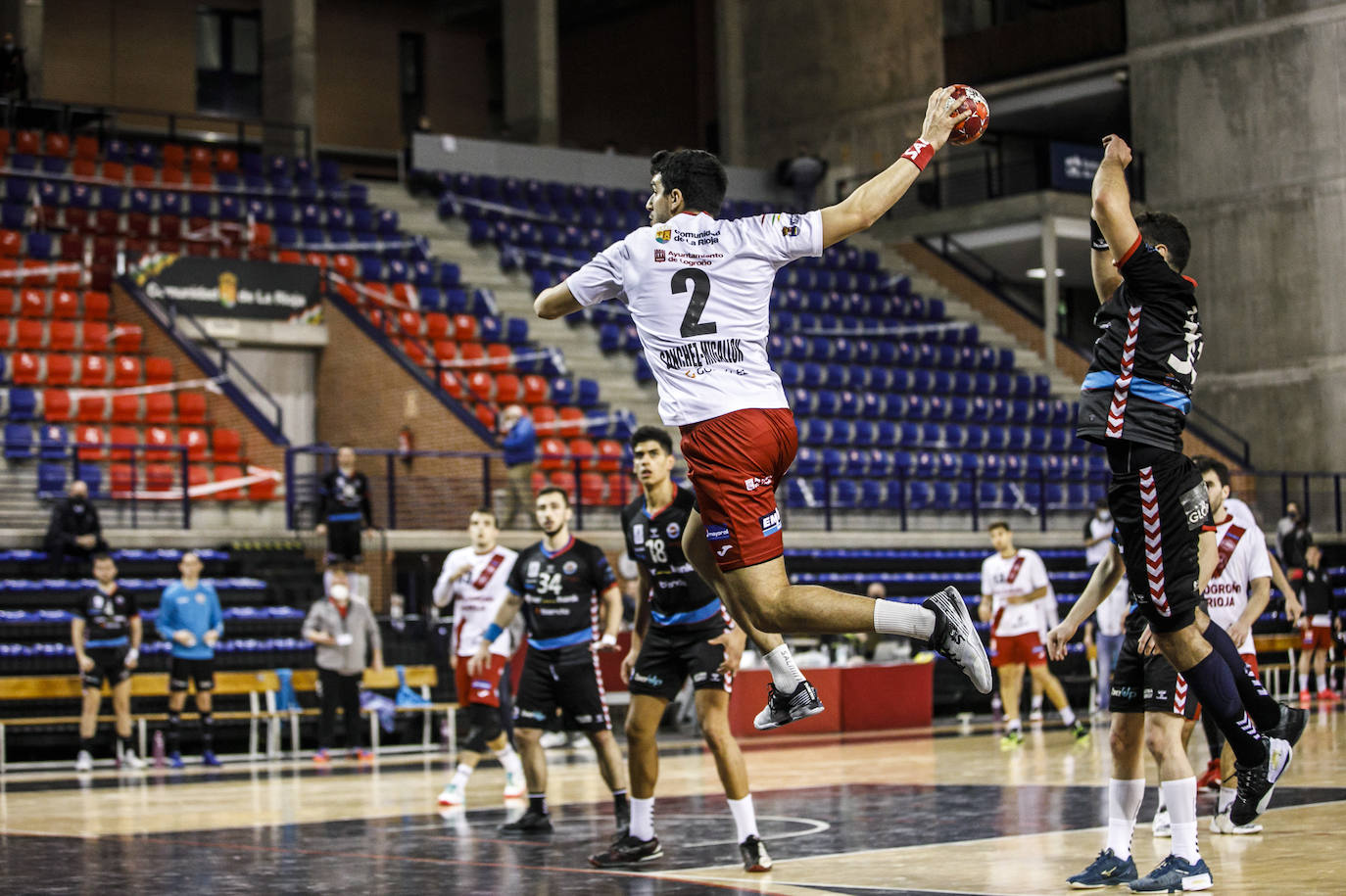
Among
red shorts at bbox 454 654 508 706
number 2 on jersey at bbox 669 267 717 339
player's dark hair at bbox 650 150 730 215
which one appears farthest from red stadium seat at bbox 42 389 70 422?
number 2 on jersey at bbox 669 267 717 339

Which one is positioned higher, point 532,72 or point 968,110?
point 532,72

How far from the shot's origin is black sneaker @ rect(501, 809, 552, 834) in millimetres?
10086

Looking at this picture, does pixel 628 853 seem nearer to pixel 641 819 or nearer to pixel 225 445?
pixel 641 819

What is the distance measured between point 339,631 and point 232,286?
9.03 m

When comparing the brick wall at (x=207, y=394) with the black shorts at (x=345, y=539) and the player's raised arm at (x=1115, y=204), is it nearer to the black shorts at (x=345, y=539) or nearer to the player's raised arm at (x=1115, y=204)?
the black shorts at (x=345, y=539)

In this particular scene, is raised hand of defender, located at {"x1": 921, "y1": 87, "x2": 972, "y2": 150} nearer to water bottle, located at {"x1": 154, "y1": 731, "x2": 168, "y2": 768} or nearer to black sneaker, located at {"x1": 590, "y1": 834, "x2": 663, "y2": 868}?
black sneaker, located at {"x1": 590, "y1": 834, "x2": 663, "y2": 868}

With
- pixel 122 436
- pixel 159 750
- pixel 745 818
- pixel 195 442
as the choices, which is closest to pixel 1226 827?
pixel 745 818

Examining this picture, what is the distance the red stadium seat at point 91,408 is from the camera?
21.3 m

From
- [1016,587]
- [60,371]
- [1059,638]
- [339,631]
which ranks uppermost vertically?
[60,371]

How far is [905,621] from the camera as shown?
20.9 ft

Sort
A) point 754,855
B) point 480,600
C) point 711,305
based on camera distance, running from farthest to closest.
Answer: point 480,600 < point 754,855 < point 711,305

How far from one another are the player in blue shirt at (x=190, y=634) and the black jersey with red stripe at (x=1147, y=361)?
11643mm

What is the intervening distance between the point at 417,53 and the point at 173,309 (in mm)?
19723

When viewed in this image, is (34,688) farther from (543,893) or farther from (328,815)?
(543,893)
